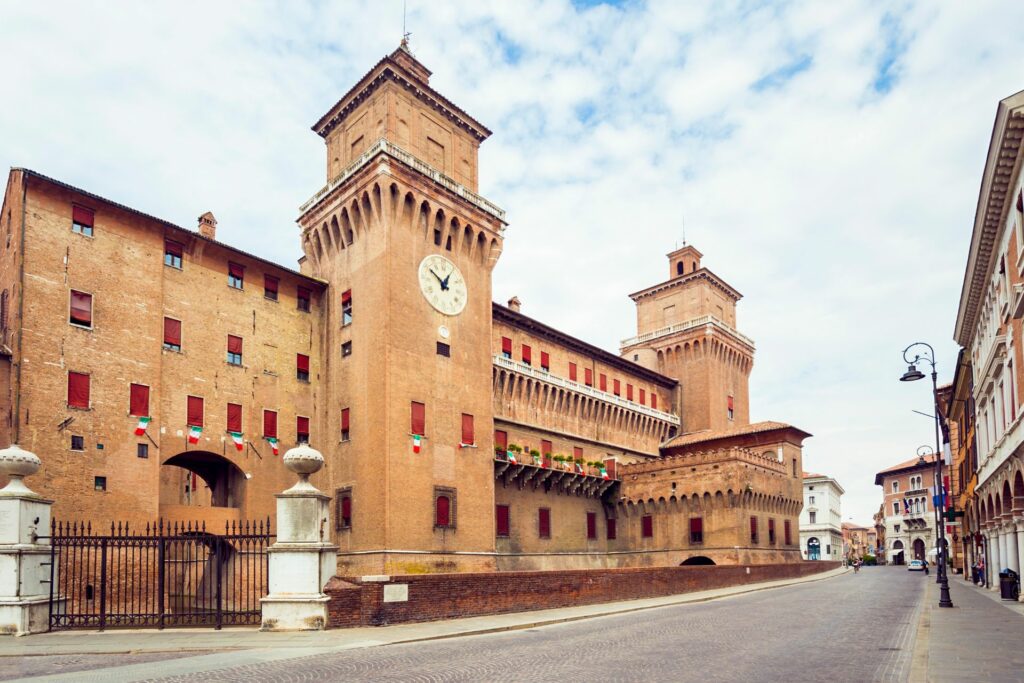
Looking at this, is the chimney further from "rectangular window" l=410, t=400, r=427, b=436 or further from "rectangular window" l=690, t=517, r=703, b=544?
"rectangular window" l=690, t=517, r=703, b=544

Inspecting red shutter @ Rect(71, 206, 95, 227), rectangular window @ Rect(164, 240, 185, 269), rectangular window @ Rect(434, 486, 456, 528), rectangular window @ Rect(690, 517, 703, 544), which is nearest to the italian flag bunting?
rectangular window @ Rect(164, 240, 185, 269)

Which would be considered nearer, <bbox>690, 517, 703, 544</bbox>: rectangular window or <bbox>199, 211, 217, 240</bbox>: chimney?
<bbox>199, 211, 217, 240</bbox>: chimney

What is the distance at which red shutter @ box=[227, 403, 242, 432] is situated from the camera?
35.6 metres

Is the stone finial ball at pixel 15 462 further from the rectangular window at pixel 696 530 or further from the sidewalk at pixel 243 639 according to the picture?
the rectangular window at pixel 696 530

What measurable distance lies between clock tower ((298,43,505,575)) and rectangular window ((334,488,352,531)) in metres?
0.09

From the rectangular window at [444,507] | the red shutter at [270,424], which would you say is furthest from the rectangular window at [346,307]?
the rectangular window at [444,507]

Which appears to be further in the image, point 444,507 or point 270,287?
point 270,287

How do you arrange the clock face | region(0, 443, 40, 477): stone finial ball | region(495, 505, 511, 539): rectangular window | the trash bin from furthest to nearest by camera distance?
region(495, 505, 511, 539): rectangular window < the clock face < the trash bin < region(0, 443, 40, 477): stone finial ball

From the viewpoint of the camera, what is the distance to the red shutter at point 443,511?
38406mm

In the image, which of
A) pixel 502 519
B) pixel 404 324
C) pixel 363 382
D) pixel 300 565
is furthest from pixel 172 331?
pixel 502 519

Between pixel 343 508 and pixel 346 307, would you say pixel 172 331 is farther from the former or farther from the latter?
pixel 343 508

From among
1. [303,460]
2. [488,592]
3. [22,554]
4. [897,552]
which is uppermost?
[303,460]

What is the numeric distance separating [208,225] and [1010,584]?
3994 centimetres

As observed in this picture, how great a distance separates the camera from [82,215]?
32.0 m
